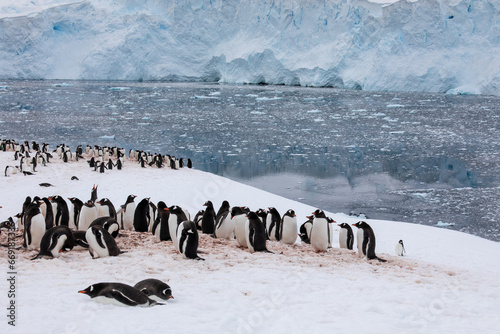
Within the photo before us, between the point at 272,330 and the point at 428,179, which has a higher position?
the point at 428,179

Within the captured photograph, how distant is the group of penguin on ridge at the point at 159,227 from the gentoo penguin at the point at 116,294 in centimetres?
130

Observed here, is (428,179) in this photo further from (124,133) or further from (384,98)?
(384,98)

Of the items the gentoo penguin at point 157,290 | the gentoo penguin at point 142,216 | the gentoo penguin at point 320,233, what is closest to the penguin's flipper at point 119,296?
the gentoo penguin at point 157,290

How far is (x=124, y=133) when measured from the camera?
20797 millimetres

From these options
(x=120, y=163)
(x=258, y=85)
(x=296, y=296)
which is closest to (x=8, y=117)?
(x=120, y=163)

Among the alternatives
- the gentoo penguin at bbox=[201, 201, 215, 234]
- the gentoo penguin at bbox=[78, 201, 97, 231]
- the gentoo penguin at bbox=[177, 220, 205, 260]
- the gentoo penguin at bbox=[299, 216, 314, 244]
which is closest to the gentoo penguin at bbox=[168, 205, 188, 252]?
the gentoo penguin at bbox=[177, 220, 205, 260]

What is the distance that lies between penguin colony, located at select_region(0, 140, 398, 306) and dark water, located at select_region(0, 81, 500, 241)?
154 inches

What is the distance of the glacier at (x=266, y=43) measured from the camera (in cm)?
3859

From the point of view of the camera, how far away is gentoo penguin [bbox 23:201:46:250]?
16.9ft

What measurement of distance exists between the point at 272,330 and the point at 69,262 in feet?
7.89

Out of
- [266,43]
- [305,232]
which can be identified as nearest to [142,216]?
[305,232]

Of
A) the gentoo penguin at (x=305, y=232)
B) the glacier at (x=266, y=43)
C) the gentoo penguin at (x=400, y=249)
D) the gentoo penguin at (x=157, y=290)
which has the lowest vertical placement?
the gentoo penguin at (x=400, y=249)

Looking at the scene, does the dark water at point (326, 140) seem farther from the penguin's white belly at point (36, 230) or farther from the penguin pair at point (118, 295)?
the penguin pair at point (118, 295)

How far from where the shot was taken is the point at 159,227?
5980mm
